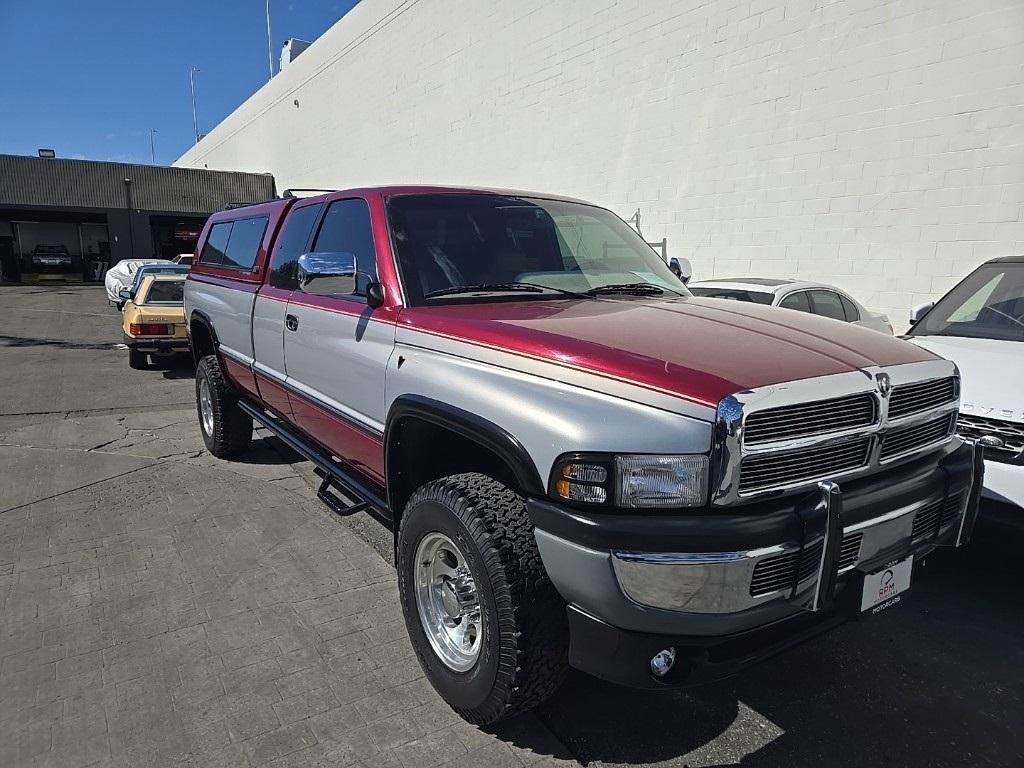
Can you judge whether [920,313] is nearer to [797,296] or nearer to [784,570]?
[797,296]

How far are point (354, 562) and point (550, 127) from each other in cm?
1145

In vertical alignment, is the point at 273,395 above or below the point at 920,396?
below

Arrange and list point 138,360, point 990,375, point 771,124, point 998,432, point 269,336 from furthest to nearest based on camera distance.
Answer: point 138,360 < point 771,124 < point 269,336 < point 990,375 < point 998,432

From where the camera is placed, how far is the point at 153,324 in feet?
33.4

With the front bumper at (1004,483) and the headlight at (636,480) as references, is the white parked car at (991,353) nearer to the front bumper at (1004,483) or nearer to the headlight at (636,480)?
the front bumper at (1004,483)

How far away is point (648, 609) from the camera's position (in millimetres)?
1979

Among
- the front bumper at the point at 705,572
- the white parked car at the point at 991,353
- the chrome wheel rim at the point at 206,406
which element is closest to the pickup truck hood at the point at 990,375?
the white parked car at the point at 991,353

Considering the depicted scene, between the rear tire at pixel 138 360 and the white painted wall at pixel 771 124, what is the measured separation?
8.07 meters

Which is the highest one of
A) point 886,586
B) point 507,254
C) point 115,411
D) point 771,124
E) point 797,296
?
point 771,124

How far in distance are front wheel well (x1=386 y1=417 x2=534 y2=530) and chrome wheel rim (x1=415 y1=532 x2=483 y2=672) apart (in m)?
0.37

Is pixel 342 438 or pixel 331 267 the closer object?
pixel 331 267

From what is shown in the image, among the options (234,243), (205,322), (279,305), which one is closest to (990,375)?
(279,305)

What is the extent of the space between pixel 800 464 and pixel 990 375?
8.04 feet

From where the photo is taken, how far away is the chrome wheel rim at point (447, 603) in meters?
2.62
